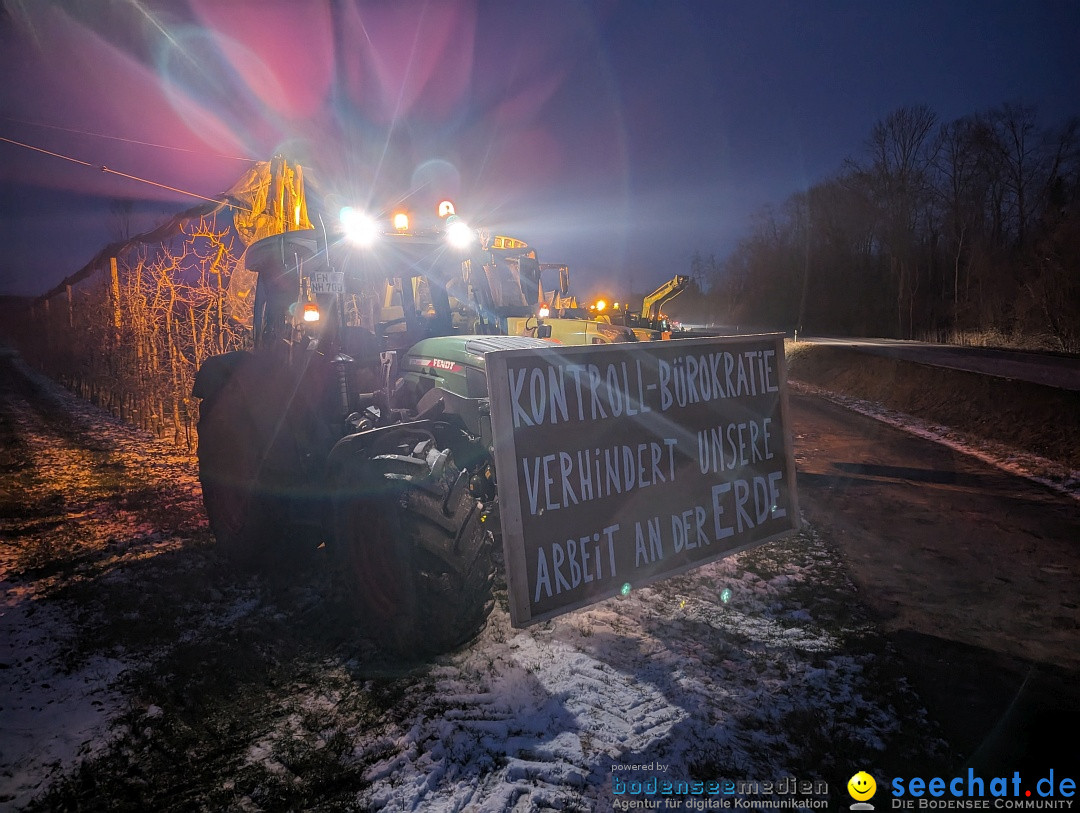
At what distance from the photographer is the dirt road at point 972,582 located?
9.95 feet

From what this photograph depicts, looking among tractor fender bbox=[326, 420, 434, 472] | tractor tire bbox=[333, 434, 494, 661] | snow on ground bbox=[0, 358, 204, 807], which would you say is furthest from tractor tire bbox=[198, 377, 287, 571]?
tractor tire bbox=[333, 434, 494, 661]

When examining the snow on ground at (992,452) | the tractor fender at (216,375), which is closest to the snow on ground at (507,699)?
the tractor fender at (216,375)

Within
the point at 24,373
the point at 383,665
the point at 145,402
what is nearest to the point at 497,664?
the point at 383,665

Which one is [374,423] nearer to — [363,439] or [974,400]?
[363,439]

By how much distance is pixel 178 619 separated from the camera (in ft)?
14.1

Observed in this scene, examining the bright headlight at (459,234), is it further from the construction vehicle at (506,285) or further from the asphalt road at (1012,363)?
the asphalt road at (1012,363)

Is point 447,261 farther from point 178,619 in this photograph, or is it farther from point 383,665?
point 178,619

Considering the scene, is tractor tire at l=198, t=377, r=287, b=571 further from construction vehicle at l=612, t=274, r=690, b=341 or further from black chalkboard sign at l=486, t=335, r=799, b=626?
construction vehicle at l=612, t=274, r=690, b=341

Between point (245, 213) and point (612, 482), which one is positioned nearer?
point (612, 482)

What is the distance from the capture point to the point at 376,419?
4430mm

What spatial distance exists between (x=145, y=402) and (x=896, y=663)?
15.9m

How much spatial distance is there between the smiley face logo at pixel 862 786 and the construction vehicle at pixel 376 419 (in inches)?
77.3

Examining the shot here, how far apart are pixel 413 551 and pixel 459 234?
2.68 m

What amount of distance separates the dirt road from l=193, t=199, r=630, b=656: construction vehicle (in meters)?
2.71
